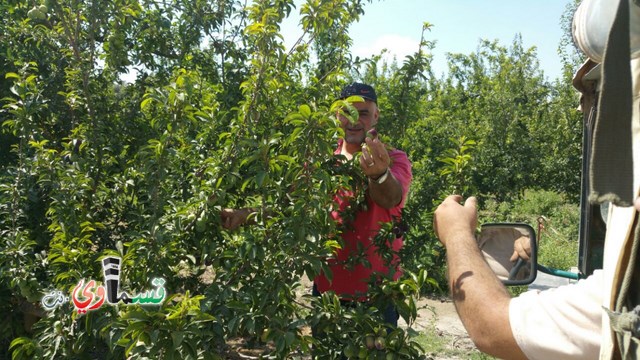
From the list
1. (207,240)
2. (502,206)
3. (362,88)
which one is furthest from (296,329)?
(502,206)

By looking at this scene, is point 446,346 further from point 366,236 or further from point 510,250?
point 510,250

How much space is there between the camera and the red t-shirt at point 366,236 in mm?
2494

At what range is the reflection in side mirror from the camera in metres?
1.53

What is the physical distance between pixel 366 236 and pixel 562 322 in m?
1.62

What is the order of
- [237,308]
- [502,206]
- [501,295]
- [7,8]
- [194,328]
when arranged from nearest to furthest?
[501,295], [194,328], [237,308], [7,8], [502,206]

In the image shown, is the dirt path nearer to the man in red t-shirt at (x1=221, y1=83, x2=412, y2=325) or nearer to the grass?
the grass

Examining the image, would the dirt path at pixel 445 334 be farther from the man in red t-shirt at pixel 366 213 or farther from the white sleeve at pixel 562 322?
the white sleeve at pixel 562 322

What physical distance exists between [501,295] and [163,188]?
158 centimetres

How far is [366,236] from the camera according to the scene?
8.41 ft

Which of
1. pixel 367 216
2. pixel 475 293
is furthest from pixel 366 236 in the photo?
pixel 475 293

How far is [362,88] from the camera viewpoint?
110 inches

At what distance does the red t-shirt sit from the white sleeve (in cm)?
142

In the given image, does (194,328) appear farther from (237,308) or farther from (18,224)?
(18,224)

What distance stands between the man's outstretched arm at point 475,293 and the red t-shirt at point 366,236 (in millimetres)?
1108
